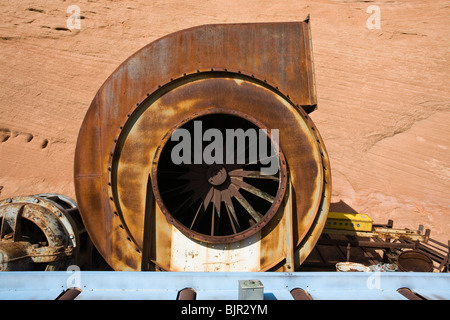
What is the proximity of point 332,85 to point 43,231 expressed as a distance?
1149 centimetres

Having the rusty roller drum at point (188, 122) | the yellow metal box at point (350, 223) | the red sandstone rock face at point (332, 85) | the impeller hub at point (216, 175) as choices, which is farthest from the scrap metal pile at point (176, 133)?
the red sandstone rock face at point (332, 85)

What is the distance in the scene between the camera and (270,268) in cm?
354

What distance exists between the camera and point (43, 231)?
375cm

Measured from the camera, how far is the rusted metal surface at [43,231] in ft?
12.0

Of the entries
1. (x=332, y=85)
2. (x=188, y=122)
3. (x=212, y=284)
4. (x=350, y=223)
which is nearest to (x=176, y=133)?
(x=188, y=122)

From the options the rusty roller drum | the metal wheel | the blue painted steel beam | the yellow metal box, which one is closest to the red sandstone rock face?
the yellow metal box

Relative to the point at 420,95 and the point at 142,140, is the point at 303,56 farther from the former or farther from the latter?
the point at 420,95

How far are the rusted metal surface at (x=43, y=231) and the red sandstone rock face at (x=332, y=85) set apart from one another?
20.9 feet

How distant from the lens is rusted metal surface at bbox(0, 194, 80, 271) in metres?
3.66

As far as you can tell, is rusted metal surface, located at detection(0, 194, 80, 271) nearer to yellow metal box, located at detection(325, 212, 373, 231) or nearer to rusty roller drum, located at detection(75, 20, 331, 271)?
rusty roller drum, located at detection(75, 20, 331, 271)

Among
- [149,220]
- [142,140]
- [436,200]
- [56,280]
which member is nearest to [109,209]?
[149,220]

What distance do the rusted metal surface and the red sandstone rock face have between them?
6375 millimetres

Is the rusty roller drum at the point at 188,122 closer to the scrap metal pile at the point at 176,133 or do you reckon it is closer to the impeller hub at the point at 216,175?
the scrap metal pile at the point at 176,133
